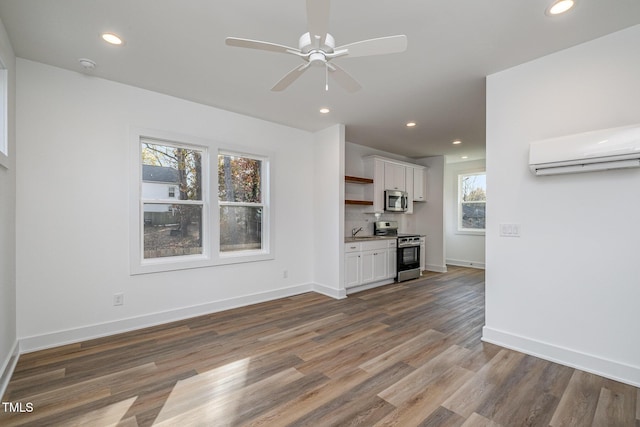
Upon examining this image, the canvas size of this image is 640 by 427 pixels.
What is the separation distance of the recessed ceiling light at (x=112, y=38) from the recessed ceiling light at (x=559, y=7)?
3.21 metres

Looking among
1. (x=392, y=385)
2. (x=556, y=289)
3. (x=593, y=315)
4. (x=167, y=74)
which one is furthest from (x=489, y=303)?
(x=167, y=74)

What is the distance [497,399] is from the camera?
2.04 meters

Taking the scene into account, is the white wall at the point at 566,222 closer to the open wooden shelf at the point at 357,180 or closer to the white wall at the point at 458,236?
the open wooden shelf at the point at 357,180

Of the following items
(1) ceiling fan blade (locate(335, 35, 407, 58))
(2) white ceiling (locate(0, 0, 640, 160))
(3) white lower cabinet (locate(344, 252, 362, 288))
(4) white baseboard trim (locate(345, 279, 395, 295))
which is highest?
(2) white ceiling (locate(0, 0, 640, 160))

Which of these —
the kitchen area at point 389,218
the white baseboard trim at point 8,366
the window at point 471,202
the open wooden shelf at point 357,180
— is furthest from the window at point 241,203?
the window at point 471,202

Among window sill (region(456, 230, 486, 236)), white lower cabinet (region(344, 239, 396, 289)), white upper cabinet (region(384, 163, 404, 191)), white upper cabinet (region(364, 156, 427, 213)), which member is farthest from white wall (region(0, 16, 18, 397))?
window sill (region(456, 230, 486, 236))

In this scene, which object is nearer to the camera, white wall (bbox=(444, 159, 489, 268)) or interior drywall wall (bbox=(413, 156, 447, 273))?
interior drywall wall (bbox=(413, 156, 447, 273))

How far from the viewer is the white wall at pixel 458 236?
23.9 feet

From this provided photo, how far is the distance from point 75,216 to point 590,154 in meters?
4.63

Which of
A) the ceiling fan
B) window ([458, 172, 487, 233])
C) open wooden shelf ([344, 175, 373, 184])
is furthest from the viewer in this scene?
window ([458, 172, 487, 233])

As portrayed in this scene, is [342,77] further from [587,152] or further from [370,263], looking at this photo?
[370,263]

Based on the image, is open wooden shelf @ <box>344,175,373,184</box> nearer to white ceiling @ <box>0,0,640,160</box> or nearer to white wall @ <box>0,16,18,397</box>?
white ceiling @ <box>0,0,640,160</box>

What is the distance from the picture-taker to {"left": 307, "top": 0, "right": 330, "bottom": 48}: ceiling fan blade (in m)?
1.44

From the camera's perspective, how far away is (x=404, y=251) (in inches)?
227
